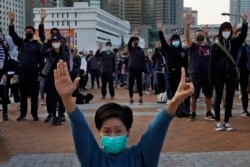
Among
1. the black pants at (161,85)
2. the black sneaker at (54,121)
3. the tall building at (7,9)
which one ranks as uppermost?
the tall building at (7,9)

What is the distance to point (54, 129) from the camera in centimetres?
844

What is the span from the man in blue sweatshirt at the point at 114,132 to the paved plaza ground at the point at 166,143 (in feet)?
10.5

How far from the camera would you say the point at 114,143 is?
2500 millimetres

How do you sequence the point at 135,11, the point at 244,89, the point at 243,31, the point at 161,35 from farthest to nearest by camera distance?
the point at 135,11, the point at 244,89, the point at 161,35, the point at 243,31

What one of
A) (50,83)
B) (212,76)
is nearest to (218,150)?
(212,76)

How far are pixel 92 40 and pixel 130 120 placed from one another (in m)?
113

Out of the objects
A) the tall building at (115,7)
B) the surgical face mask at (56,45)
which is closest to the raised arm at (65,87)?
the surgical face mask at (56,45)

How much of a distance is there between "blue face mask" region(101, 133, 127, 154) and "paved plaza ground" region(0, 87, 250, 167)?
A: 10.8 feet

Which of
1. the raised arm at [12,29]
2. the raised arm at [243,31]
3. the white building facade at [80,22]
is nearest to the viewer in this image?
the raised arm at [243,31]

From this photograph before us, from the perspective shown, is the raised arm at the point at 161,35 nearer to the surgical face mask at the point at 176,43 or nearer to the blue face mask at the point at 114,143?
the surgical face mask at the point at 176,43

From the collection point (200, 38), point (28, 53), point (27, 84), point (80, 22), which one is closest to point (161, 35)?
point (200, 38)

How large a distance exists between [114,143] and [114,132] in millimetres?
86

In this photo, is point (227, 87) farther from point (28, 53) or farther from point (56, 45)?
point (28, 53)

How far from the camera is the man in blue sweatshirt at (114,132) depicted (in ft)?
8.23
